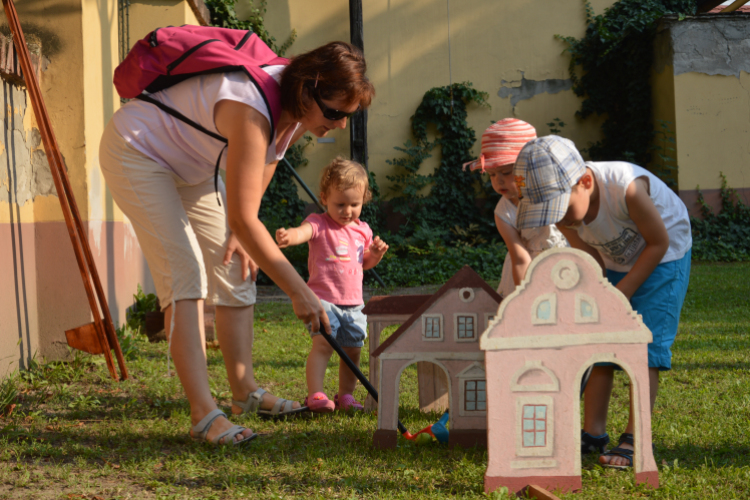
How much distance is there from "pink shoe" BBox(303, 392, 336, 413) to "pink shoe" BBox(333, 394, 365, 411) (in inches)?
4.8

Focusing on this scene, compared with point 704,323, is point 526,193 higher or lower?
higher

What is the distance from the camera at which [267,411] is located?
2654mm

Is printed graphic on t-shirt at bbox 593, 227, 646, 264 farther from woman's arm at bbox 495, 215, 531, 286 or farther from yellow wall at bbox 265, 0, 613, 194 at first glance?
yellow wall at bbox 265, 0, 613, 194

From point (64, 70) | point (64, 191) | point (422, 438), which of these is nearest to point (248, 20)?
point (64, 70)

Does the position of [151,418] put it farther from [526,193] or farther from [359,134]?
[359,134]

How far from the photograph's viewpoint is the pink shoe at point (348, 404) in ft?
9.16

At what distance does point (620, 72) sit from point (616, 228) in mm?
9419

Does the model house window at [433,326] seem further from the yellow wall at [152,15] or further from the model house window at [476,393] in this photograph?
the yellow wall at [152,15]

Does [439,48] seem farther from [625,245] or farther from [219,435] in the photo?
[219,435]

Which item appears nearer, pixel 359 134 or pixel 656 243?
pixel 656 243

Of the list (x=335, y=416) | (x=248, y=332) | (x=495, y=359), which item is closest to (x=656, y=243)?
(x=495, y=359)

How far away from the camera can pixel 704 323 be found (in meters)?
4.52

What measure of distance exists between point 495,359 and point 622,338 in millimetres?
363

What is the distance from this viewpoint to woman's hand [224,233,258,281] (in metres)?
2.58
